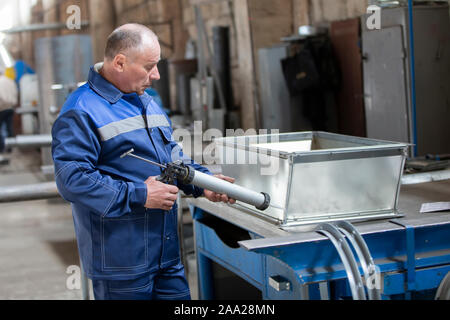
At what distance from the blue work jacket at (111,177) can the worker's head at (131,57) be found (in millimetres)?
46

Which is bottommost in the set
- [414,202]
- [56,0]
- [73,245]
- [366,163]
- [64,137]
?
[73,245]

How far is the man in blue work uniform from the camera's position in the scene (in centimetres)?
189

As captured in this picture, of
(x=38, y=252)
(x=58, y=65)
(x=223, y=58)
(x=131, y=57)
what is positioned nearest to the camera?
(x=131, y=57)

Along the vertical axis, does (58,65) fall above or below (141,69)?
above

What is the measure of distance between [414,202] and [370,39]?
3.41 meters

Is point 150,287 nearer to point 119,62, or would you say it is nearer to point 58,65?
point 119,62

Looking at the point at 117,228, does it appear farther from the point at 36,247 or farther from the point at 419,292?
the point at 36,247

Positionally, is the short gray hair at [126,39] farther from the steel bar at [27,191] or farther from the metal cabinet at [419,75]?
the metal cabinet at [419,75]

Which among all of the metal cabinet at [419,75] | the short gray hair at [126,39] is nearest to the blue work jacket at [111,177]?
the short gray hair at [126,39]

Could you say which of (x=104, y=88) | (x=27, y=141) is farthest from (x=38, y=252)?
(x=104, y=88)

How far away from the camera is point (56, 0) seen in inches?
620

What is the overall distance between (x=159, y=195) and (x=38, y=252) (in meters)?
3.72

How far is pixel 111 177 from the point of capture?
201 centimetres
